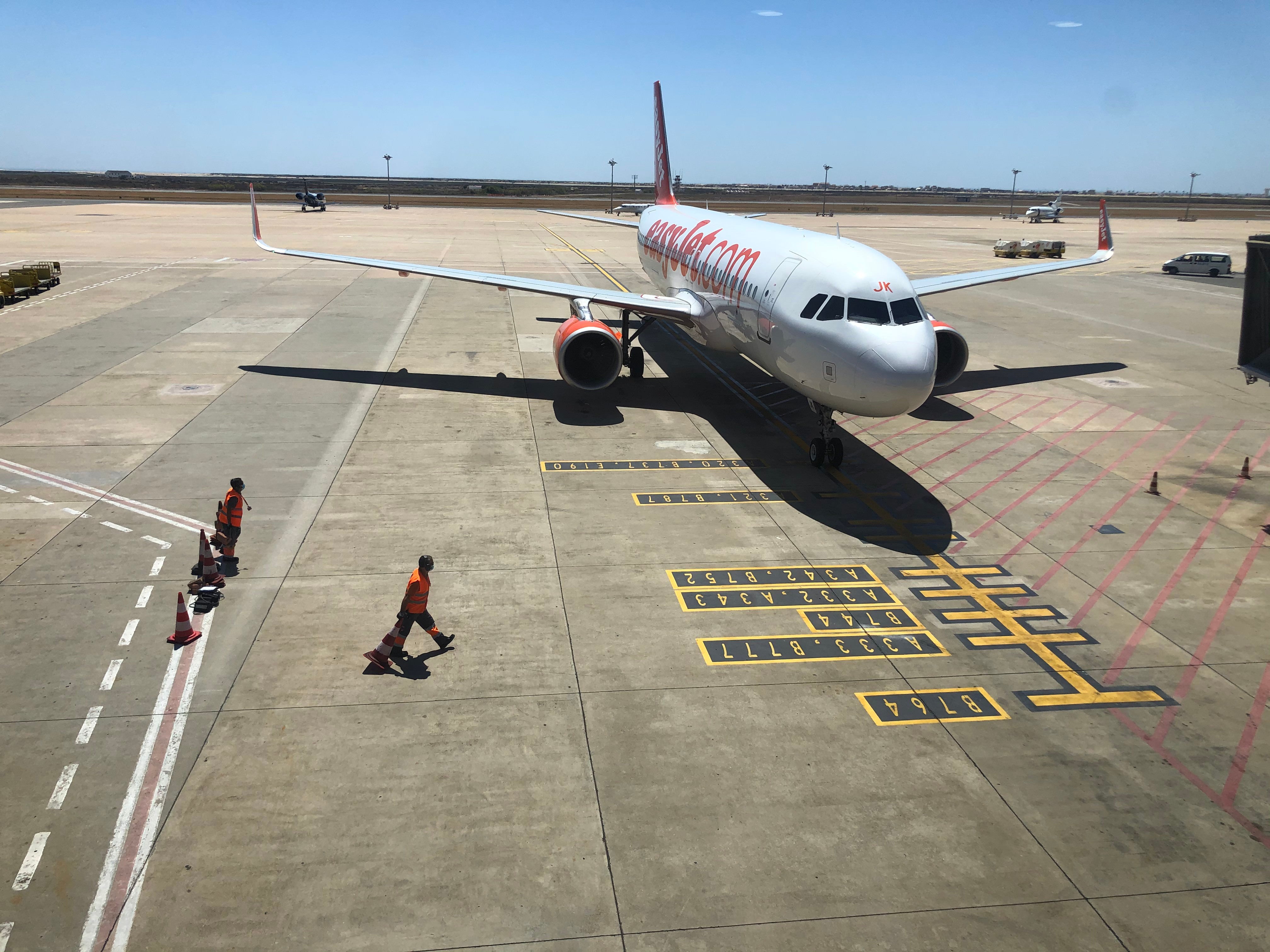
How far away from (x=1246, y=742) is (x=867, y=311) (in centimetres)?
942

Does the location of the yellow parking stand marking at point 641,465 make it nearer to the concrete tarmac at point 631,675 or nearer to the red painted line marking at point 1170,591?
the concrete tarmac at point 631,675

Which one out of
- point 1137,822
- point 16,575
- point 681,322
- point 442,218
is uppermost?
point 442,218

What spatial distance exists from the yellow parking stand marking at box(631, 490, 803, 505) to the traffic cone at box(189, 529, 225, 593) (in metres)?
7.65

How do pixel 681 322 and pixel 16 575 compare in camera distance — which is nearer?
pixel 16 575

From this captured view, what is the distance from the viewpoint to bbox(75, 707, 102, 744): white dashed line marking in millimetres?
9766

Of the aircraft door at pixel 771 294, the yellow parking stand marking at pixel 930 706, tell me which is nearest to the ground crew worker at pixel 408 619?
the yellow parking stand marking at pixel 930 706

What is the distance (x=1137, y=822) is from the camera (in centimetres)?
895

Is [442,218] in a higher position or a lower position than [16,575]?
higher

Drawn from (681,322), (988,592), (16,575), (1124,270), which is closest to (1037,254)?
(1124,270)

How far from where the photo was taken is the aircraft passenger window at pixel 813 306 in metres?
17.3

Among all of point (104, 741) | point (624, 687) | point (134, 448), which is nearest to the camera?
point (104, 741)

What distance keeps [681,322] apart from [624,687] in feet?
52.9

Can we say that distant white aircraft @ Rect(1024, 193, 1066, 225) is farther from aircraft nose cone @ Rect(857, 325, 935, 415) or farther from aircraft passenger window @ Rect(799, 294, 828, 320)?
Answer: aircraft nose cone @ Rect(857, 325, 935, 415)

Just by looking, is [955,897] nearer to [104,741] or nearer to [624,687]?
[624,687]
